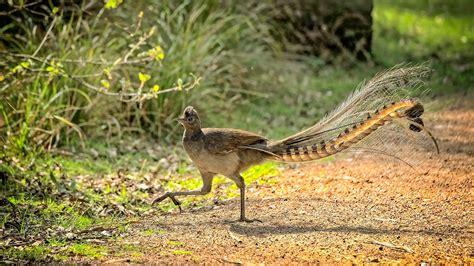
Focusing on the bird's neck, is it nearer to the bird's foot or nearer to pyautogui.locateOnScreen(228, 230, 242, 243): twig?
the bird's foot

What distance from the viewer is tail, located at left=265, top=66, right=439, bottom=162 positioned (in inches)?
229

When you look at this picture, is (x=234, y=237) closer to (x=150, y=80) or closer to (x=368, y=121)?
(x=368, y=121)

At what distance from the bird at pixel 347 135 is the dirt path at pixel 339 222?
1.35 ft

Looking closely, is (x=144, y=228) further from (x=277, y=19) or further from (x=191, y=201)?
(x=277, y=19)

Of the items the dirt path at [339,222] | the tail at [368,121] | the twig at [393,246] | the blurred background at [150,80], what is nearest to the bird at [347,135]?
the tail at [368,121]

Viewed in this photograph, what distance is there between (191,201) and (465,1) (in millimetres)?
15085

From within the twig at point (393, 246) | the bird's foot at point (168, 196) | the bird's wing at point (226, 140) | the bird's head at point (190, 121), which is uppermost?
the bird's head at point (190, 121)

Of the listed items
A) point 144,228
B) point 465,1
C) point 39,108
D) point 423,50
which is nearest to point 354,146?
point 144,228

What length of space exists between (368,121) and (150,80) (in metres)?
4.34

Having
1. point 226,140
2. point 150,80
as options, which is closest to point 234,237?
point 226,140

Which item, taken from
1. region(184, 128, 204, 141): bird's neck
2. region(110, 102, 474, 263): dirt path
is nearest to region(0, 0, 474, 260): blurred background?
region(110, 102, 474, 263): dirt path

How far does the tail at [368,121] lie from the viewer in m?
5.82

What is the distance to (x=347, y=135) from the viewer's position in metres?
5.86

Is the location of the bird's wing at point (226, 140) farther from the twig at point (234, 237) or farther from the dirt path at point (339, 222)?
the twig at point (234, 237)
